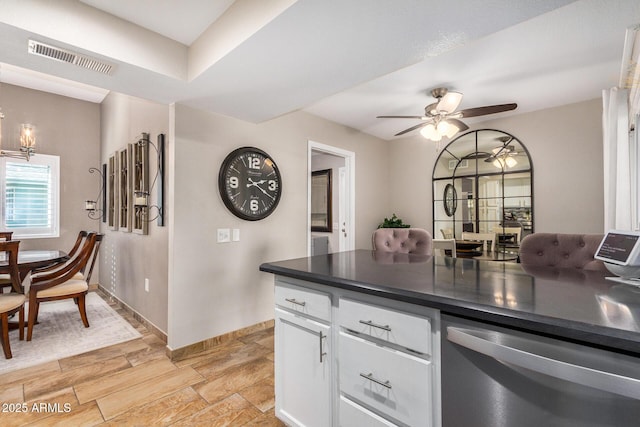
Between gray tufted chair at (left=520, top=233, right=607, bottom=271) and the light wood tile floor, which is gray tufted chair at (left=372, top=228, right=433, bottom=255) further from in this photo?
the light wood tile floor

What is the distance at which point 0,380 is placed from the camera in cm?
225

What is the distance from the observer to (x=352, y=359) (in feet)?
4.30

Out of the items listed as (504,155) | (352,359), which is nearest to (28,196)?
(352,359)

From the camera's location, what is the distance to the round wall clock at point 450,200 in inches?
184

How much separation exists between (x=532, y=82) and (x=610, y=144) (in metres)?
1.04

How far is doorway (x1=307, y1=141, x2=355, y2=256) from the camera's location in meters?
3.94

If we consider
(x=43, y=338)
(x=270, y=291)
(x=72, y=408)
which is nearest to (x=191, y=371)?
(x=72, y=408)

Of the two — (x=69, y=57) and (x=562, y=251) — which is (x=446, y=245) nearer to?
(x=562, y=251)

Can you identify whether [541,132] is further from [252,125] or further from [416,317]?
[416,317]

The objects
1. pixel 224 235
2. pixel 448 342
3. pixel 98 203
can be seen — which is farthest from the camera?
pixel 98 203

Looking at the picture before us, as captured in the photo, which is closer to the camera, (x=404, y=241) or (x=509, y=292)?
(x=509, y=292)

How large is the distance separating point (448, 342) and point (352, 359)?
45 centimetres

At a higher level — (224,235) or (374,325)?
(224,235)

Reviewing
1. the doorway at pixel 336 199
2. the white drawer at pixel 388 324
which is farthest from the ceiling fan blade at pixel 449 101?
the white drawer at pixel 388 324
